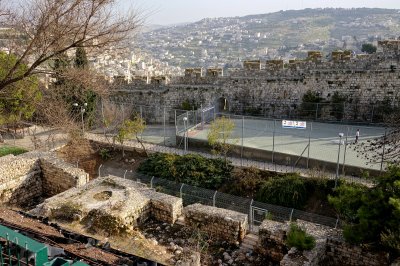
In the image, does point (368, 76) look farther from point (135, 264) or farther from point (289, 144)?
point (135, 264)

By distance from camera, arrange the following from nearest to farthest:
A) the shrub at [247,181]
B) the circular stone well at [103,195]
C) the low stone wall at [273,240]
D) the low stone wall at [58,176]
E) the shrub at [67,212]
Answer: the low stone wall at [273,240]
the shrub at [67,212]
the circular stone well at [103,195]
the low stone wall at [58,176]
the shrub at [247,181]

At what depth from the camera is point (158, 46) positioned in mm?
75875

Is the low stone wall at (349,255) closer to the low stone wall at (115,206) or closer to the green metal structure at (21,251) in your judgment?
the low stone wall at (115,206)

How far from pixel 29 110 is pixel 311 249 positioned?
60.0ft

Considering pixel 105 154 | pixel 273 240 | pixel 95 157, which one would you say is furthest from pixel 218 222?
pixel 95 157

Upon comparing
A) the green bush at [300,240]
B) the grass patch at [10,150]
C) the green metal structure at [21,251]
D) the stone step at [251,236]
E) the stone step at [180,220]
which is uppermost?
the green metal structure at [21,251]

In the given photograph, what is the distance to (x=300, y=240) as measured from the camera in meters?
8.72

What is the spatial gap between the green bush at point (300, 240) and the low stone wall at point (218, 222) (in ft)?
5.76

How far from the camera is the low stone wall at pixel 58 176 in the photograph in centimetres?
1392

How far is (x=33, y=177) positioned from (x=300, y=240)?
1041 centimetres

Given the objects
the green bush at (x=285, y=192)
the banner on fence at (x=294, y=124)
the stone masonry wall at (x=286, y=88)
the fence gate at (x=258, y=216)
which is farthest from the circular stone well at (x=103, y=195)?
the stone masonry wall at (x=286, y=88)

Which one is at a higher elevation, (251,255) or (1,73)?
(1,73)

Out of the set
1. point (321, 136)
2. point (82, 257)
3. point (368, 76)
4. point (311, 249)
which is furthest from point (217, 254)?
point (368, 76)

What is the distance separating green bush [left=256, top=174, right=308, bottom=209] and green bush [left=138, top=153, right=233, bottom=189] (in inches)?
83.4
